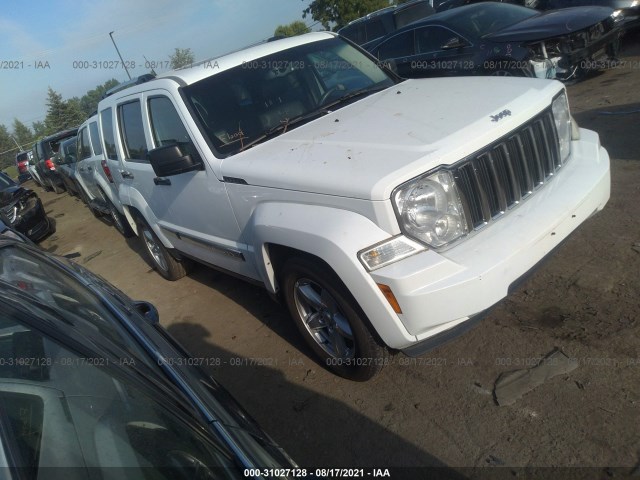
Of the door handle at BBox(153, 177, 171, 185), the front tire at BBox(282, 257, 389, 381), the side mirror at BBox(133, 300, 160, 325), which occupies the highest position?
the door handle at BBox(153, 177, 171, 185)

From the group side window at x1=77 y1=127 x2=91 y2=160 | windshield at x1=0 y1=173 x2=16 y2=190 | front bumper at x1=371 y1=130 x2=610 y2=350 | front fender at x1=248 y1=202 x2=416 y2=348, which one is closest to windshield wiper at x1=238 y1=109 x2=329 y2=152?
front fender at x1=248 y1=202 x2=416 y2=348

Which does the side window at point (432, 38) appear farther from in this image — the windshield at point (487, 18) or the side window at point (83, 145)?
the side window at point (83, 145)

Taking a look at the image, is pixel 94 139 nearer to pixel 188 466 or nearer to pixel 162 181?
pixel 162 181

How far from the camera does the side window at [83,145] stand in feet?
26.2

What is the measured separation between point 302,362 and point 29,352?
90.8 inches

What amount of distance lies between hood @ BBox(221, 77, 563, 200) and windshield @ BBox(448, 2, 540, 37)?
16.3 ft

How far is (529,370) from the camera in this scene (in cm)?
295

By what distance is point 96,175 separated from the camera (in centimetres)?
733

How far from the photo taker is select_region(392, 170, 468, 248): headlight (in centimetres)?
257

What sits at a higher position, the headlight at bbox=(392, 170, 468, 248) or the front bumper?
the headlight at bbox=(392, 170, 468, 248)

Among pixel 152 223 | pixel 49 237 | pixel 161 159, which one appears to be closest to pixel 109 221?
pixel 49 237

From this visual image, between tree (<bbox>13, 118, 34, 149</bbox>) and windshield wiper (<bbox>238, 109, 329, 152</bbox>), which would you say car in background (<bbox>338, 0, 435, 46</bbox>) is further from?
tree (<bbox>13, 118, 34, 149</bbox>)

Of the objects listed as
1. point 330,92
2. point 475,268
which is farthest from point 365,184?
point 330,92

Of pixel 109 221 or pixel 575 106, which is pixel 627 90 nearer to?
pixel 575 106
